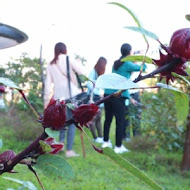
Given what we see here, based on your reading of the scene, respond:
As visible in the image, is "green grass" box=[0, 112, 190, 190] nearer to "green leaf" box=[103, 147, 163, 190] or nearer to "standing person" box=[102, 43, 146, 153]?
"standing person" box=[102, 43, 146, 153]

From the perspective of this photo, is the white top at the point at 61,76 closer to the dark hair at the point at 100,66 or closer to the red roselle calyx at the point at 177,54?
the dark hair at the point at 100,66

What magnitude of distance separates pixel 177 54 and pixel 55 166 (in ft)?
0.71

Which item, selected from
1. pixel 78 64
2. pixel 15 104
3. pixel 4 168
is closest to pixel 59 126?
pixel 4 168

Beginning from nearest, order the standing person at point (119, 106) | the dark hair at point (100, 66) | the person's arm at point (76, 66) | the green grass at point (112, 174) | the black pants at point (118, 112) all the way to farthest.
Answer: the green grass at point (112, 174), the person's arm at point (76, 66), the standing person at point (119, 106), the black pants at point (118, 112), the dark hair at point (100, 66)

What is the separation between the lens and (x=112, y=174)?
2824 millimetres

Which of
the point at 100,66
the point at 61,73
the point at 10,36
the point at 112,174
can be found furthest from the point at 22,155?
the point at 100,66

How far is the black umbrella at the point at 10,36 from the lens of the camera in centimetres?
84

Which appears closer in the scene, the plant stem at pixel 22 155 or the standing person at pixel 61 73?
the plant stem at pixel 22 155

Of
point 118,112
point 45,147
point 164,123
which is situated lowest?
point 164,123

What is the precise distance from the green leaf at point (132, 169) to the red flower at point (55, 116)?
2.6 inches

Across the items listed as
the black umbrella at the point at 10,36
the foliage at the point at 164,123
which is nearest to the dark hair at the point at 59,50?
the foliage at the point at 164,123

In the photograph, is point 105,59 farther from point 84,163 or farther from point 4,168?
point 4,168

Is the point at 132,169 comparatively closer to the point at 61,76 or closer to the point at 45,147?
the point at 45,147

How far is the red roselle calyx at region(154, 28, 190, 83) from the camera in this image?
1.31ft
